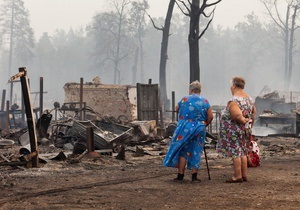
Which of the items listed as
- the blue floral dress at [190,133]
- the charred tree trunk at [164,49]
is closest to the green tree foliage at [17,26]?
the charred tree trunk at [164,49]

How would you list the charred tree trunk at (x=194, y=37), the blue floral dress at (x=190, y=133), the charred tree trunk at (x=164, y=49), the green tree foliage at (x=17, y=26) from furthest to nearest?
the green tree foliage at (x=17, y=26), the charred tree trunk at (x=164, y=49), the charred tree trunk at (x=194, y=37), the blue floral dress at (x=190, y=133)

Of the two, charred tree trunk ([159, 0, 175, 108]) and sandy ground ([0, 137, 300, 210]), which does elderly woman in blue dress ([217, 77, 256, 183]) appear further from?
charred tree trunk ([159, 0, 175, 108])

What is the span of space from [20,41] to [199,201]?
272 ft

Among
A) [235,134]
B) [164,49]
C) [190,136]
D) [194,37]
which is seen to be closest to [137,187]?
[190,136]

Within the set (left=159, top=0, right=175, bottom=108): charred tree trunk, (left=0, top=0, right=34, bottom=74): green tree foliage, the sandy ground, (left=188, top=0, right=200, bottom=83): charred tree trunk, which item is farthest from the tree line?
the sandy ground

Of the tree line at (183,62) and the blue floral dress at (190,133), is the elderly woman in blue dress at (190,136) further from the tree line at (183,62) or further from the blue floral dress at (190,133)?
the tree line at (183,62)

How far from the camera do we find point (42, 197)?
7.52 m

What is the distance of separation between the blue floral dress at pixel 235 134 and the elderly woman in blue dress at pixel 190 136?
0.35m

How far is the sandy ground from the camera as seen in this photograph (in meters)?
7.03

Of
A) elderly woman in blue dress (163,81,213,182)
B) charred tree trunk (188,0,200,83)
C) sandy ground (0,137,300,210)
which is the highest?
A: charred tree trunk (188,0,200,83)

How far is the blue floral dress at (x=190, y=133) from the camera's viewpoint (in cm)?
929

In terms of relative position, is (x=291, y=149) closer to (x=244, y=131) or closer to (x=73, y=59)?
(x=244, y=131)

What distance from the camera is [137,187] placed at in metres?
8.59

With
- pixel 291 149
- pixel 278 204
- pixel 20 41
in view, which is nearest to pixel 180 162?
pixel 278 204
